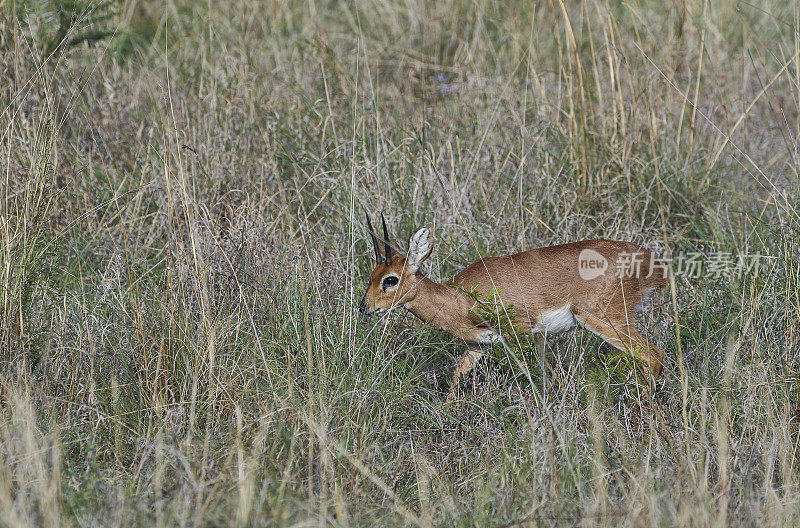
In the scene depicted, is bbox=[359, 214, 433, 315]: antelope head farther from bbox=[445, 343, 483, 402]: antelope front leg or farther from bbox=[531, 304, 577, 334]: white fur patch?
bbox=[531, 304, 577, 334]: white fur patch

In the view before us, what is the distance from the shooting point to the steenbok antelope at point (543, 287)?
4.48 m

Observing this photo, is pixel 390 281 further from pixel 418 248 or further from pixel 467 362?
pixel 467 362

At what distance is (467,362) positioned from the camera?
4.57 m

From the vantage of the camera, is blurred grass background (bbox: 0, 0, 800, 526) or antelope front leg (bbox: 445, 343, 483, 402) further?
antelope front leg (bbox: 445, 343, 483, 402)

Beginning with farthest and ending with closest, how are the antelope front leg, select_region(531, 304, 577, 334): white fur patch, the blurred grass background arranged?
select_region(531, 304, 577, 334): white fur patch → the antelope front leg → the blurred grass background

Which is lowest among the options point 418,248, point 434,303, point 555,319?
point 555,319

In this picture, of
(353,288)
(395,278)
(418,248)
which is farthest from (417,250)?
(353,288)

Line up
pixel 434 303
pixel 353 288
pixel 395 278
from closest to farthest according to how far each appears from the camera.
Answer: pixel 353 288 < pixel 395 278 < pixel 434 303

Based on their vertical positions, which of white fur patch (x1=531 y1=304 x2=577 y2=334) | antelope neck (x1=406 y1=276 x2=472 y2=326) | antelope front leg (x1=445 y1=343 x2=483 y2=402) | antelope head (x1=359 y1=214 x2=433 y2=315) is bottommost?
antelope front leg (x1=445 y1=343 x2=483 y2=402)

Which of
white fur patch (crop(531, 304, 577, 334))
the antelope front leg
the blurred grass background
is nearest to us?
the blurred grass background

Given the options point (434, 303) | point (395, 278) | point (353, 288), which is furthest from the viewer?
point (434, 303)

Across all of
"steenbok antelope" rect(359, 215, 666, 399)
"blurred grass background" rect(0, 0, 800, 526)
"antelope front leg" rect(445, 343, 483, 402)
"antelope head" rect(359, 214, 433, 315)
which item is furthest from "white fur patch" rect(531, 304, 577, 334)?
"antelope head" rect(359, 214, 433, 315)

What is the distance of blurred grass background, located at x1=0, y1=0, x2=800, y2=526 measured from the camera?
128 inches

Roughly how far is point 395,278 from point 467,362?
0.60m
